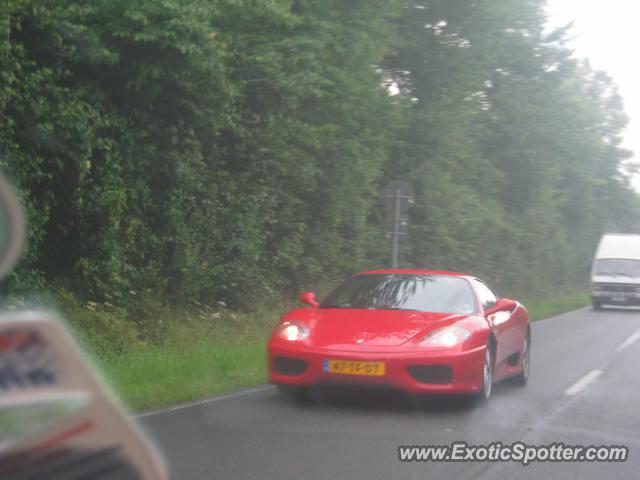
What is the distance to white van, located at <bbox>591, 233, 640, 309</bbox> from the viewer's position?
3309cm

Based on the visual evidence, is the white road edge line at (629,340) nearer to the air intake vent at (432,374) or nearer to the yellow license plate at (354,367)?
the air intake vent at (432,374)

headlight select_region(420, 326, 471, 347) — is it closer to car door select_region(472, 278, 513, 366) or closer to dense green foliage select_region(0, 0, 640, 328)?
car door select_region(472, 278, 513, 366)

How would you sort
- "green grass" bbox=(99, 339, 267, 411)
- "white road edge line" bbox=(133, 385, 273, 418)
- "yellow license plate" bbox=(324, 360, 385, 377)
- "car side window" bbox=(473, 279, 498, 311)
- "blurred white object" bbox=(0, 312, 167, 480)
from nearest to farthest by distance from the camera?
"blurred white object" bbox=(0, 312, 167, 480) < "white road edge line" bbox=(133, 385, 273, 418) < "yellow license plate" bbox=(324, 360, 385, 377) < "green grass" bbox=(99, 339, 267, 411) < "car side window" bbox=(473, 279, 498, 311)

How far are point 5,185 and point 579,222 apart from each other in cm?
4781

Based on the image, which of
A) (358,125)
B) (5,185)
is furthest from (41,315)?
(358,125)

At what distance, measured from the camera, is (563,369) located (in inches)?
507

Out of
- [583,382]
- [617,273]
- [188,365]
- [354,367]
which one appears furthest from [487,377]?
[617,273]

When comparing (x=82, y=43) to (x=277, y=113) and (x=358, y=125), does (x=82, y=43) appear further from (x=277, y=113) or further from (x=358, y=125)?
(x=358, y=125)

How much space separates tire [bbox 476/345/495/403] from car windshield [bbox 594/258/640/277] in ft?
84.0

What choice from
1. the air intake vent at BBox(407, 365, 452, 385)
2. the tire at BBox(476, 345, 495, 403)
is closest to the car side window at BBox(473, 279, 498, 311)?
the tire at BBox(476, 345, 495, 403)

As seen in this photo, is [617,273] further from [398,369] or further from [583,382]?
[398,369]

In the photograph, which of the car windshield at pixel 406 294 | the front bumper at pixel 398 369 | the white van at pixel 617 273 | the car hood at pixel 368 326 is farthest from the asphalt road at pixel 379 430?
the white van at pixel 617 273

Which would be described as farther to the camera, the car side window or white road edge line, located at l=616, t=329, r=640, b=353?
white road edge line, located at l=616, t=329, r=640, b=353

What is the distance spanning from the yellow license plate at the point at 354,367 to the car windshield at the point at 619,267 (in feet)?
88.8
